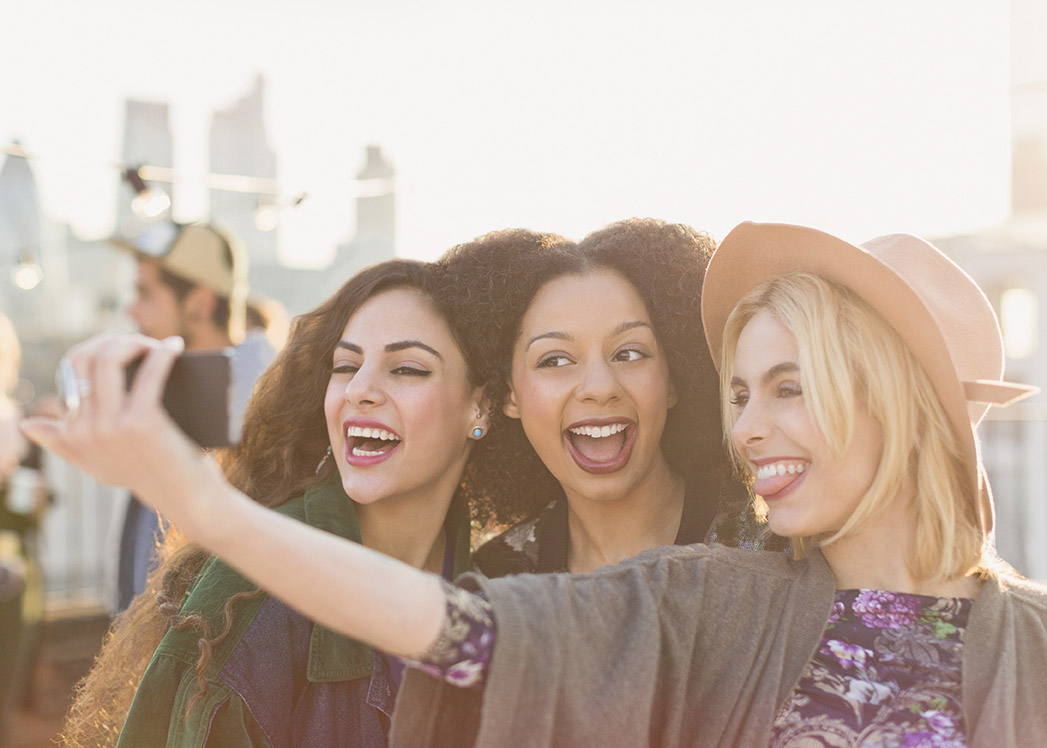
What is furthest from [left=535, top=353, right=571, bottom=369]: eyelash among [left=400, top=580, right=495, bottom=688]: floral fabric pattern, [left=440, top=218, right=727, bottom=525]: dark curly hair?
[left=400, top=580, right=495, bottom=688]: floral fabric pattern

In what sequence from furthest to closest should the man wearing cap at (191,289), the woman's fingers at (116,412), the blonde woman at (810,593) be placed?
the man wearing cap at (191,289)
the blonde woman at (810,593)
the woman's fingers at (116,412)

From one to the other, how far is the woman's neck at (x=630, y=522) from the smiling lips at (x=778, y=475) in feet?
2.21

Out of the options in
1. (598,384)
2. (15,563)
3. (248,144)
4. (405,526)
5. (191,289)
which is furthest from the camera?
(248,144)

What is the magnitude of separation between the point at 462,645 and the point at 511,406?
130 centimetres

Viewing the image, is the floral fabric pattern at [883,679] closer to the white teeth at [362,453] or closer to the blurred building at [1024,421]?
the white teeth at [362,453]

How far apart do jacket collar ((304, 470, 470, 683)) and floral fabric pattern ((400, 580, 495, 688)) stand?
852mm

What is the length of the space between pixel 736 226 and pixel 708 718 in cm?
103

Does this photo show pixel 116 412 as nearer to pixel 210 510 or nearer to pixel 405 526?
pixel 210 510

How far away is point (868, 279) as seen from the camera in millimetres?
1979

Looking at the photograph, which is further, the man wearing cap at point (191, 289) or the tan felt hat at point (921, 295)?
the man wearing cap at point (191, 289)

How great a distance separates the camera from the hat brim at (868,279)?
1940mm

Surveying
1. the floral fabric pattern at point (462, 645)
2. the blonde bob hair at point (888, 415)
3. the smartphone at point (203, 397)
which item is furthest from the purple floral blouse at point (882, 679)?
the smartphone at point (203, 397)

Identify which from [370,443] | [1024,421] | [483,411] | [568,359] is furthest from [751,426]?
[1024,421]

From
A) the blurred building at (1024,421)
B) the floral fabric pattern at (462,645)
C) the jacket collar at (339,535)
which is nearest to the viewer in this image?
the floral fabric pattern at (462,645)
